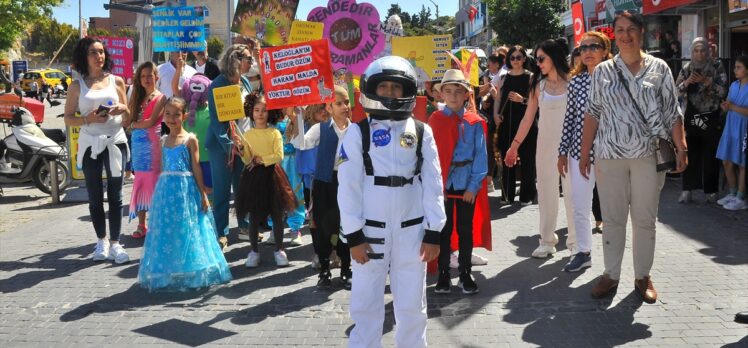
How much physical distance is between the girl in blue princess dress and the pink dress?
1.31 metres

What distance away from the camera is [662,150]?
5.44 meters

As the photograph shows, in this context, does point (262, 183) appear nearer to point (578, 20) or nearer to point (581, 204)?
point (581, 204)

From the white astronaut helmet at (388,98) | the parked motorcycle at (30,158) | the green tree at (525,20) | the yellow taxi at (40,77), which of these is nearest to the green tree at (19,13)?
the yellow taxi at (40,77)

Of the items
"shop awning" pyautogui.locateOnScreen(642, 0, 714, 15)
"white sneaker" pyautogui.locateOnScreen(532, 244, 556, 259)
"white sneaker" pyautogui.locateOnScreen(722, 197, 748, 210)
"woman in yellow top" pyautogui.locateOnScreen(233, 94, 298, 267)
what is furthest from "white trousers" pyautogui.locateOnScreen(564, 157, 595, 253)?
"shop awning" pyautogui.locateOnScreen(642, 0, 714, 15)

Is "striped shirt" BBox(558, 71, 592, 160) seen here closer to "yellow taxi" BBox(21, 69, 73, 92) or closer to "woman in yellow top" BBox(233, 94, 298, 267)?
"woman in yellow top" BBox(233, 94, 298, 267)

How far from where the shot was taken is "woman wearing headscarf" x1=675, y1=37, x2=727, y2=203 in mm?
9602

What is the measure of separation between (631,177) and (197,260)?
3.51m

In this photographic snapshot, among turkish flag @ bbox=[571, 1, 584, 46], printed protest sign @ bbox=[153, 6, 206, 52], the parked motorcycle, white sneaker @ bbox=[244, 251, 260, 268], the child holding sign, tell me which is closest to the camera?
the child holding sign

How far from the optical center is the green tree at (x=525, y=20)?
31359 millimetres

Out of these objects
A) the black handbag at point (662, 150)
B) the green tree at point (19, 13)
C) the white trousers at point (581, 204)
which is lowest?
the white trousers at point (581, 204)

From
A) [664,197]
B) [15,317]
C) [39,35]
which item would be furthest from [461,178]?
[39,35]

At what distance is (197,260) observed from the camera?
20.7ft

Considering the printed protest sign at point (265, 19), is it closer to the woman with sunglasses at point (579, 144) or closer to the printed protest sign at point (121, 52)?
the woman with sunglasses at point (579, 144)

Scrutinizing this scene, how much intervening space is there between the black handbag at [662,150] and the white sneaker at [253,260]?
3.61 m
